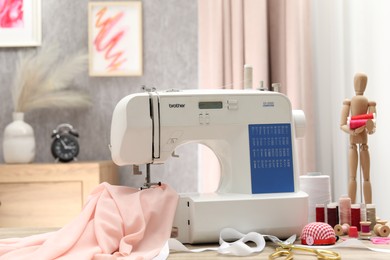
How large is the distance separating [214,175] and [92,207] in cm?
193

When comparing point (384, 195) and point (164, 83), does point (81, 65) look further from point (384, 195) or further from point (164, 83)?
point (384, 195)

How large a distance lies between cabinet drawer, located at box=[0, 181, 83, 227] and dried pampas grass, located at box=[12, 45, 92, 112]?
556 mm

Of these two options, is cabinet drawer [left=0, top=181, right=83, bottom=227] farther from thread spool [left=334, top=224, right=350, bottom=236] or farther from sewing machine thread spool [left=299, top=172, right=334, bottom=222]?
thread spool [left=334, top=224, right=350, bottom=236]

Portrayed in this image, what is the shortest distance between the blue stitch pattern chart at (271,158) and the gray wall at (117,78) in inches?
75.8

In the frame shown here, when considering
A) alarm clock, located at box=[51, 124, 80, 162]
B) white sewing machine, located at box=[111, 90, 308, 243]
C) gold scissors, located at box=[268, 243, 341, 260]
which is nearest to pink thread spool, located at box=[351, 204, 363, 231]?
white sewing machine, located at box=[111, 90, 308, 243]

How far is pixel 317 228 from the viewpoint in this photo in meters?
1.47

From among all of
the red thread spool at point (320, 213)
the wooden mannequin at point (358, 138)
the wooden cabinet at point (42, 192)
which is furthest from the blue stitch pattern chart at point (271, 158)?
the wooden cabinet at point (42, 192)

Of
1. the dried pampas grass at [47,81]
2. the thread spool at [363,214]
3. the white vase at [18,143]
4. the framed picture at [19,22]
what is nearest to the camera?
the thread spool at [363,214]

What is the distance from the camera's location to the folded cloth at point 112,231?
4.45 ft

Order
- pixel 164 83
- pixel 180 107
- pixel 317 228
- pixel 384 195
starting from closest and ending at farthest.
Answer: pixel 317 228 → pixel 180 107 → pixel 384 195 → pixel 164 83

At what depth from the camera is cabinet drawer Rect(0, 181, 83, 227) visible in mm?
3043

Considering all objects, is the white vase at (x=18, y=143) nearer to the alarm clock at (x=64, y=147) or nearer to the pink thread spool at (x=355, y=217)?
the alarm clock at (x=64, y=147)

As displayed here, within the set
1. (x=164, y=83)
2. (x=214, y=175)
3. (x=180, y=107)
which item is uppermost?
(x=164, y=83)

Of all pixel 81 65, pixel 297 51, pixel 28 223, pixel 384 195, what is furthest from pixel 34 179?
pixel 384 195
